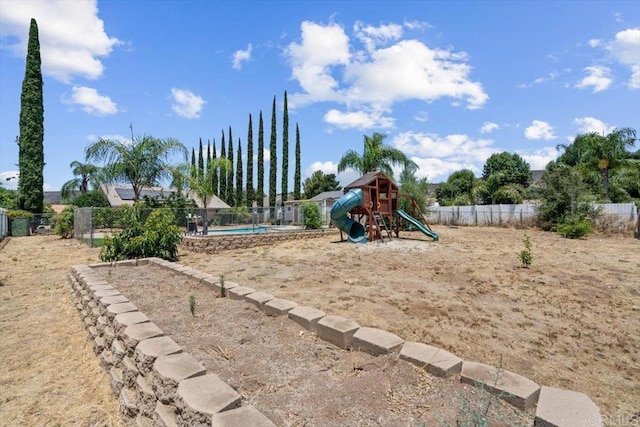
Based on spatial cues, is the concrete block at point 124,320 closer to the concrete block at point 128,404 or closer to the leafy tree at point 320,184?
the concrete block at point 128,404

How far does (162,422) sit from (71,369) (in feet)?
6.84

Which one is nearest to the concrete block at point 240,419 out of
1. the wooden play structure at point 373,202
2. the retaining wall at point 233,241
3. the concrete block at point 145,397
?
the concrete block at point 145,397

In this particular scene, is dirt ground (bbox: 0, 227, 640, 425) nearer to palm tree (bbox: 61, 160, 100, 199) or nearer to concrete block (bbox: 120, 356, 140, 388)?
concrete block (bbox: 120, 356, 140, 388)

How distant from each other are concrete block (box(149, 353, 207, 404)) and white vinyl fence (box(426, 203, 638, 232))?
68.0 ft

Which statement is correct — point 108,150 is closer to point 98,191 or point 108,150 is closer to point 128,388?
point 128,388

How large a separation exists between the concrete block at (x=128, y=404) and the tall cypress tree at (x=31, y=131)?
24.5 meters

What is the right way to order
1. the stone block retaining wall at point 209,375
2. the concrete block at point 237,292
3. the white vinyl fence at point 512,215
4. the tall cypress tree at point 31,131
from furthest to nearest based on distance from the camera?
the tall cypress tree at point 31,131 < the white vinyl fence at point 512,215 < the concrete block at point 237,292 < the stone block retaining wall at point 209,375

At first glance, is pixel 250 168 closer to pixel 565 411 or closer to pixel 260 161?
pixel 260 161

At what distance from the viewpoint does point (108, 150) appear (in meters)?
16.2

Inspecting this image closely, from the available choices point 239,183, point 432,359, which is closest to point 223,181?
point 239,183

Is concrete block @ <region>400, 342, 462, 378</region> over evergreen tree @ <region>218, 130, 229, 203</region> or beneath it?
beneath

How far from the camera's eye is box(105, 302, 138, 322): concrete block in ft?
12.1

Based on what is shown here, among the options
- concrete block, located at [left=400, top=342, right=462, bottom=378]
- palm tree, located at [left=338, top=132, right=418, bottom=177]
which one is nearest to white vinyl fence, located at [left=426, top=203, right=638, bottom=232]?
palm tree, located at [left=338, top=132, right=418, bottom=177]

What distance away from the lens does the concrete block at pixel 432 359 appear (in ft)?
8.20
